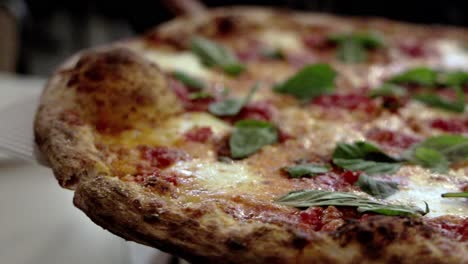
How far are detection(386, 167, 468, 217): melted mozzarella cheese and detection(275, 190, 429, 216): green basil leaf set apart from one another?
9 centimetres

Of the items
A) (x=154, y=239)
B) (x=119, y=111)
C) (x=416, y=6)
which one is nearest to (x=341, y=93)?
(x=119, y=111)

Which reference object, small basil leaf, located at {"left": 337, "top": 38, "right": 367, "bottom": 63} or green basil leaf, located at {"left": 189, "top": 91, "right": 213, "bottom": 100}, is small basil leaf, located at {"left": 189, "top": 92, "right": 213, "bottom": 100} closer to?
green basil leaf, located at {"left": 189, "top": 91, "right": 213, "bottom": 100}

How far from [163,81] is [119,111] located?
25 cm

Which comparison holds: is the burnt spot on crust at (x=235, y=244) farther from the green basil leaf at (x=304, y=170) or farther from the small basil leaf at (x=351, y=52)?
the small basil leaf at (x=351, y=52)

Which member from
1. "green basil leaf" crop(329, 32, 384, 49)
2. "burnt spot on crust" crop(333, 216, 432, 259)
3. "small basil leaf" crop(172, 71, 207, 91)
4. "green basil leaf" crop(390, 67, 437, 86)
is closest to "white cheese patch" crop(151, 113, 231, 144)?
"small basil leaf" crop(172, 71, 207, 91)

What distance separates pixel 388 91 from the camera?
8.11 ft

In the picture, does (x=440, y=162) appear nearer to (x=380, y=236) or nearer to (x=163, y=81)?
(x=380, y=236)

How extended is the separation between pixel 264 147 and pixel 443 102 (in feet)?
2.76

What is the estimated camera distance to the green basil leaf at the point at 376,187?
1637mm

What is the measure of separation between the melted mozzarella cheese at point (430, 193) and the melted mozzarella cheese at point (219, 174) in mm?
393

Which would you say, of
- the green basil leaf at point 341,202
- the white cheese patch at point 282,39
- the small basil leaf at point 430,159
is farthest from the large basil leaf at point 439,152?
the white cheese patch at point 282,39

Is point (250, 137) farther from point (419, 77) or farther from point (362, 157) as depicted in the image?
point (419, 77)

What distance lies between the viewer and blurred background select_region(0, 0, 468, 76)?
4586mm

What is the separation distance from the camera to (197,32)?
307cm
